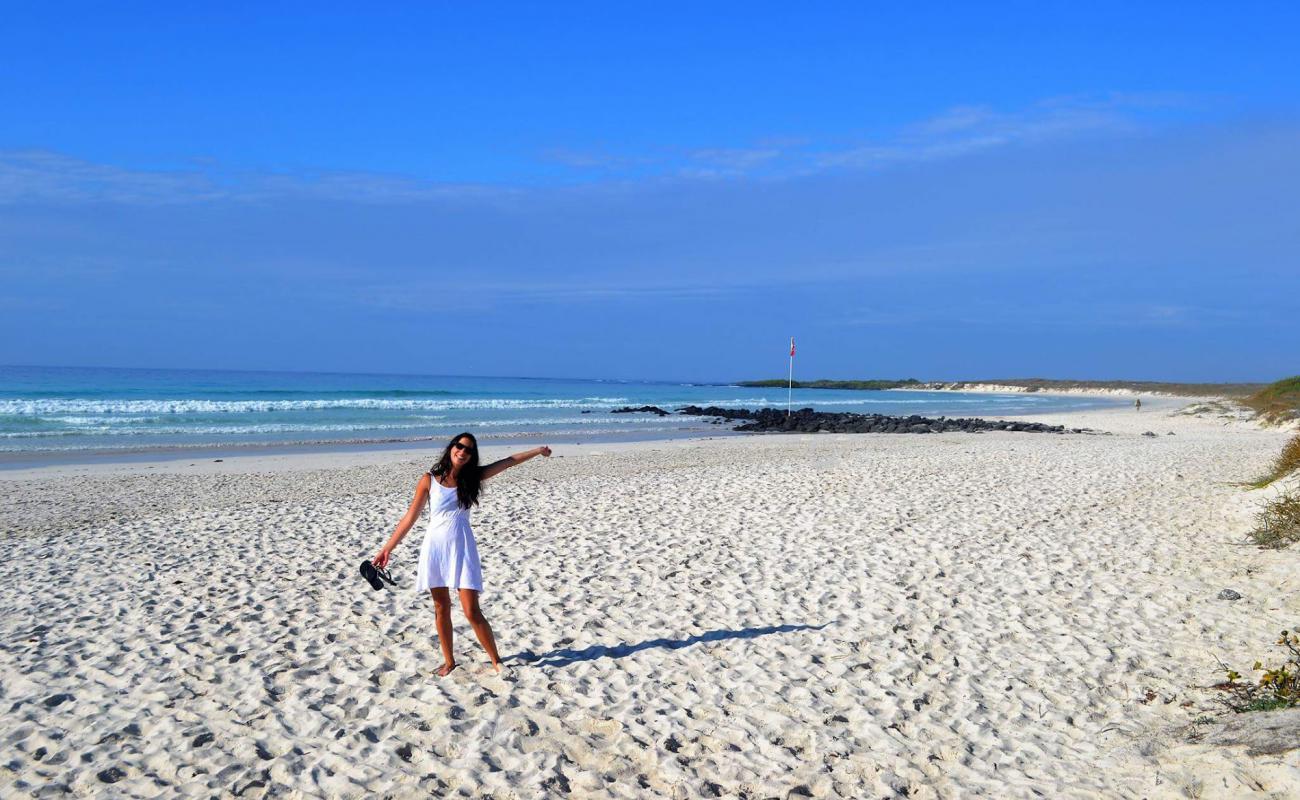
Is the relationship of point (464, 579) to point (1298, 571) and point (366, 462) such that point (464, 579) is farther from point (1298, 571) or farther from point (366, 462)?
point (366, 462)

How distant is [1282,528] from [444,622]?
27.0 feet

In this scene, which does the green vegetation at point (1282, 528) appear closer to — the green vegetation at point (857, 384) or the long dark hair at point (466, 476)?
the long dark hair at point (466, 476)

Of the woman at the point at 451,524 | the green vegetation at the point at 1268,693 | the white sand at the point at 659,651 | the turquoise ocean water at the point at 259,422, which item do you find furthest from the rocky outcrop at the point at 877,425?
the woman at the point at 451,524

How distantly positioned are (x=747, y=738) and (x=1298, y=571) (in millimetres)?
5946

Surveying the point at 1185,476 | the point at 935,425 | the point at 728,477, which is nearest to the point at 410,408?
the point at 935,425

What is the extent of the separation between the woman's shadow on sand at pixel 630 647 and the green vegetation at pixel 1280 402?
1115 inches

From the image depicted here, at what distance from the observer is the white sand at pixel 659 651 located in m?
4.24

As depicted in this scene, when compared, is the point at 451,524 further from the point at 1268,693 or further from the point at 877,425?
the point at 877,425

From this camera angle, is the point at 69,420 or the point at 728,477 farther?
the point at 69,420

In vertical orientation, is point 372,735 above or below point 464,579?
below

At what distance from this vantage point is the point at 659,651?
5930 millimetres

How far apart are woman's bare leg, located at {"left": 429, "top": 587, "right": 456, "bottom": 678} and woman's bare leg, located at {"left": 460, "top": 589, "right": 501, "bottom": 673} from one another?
103mm

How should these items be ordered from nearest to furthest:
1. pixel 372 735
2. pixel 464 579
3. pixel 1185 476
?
pixel 372 735 < pixel 464 579 < pixel 1185 476

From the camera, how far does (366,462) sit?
62.2 ft
